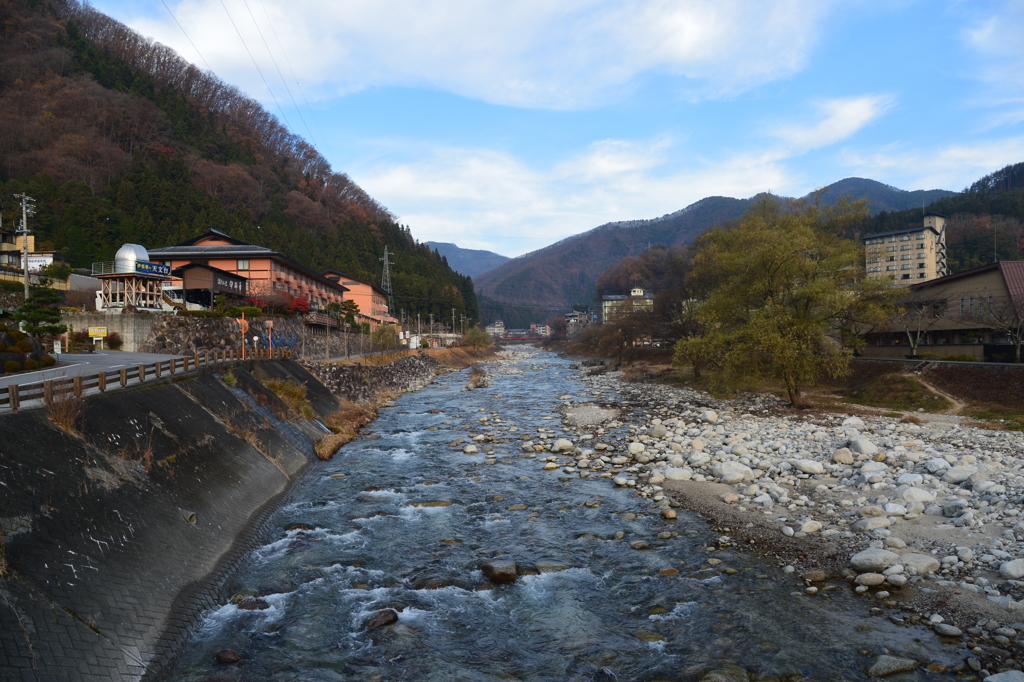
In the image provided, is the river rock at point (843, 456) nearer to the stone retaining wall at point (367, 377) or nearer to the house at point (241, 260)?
the stone retaining wall at point (367, 377)

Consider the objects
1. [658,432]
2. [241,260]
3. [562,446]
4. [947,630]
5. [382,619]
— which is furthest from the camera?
[241,260]

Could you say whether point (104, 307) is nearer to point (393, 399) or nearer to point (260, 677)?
point (393, 399)

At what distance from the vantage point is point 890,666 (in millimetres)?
7172

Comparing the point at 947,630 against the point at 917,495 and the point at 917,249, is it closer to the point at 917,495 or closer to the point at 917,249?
the point at 917,495

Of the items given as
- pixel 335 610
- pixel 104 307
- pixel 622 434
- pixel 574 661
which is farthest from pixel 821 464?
pixel 104 307

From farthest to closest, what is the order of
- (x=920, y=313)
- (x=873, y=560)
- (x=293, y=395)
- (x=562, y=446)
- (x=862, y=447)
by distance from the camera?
1. (x=920, y=313)
2. (x=293, y=395)
3. (x=562, y=446)
4. (x=862, y=447)
5. (x=873, y=560)

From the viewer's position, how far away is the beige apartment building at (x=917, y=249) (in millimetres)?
99062

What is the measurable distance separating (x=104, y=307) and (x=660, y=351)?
5899 cm

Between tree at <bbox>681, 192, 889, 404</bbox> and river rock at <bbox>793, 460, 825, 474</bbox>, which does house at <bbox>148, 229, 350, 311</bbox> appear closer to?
tree at <bbox>681, 192, 889, 404</bbox>

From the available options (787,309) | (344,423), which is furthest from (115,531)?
(787,309)

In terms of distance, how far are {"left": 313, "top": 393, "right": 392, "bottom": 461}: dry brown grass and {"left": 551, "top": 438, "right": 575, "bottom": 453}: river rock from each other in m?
9.51

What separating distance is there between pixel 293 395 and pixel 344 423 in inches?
116

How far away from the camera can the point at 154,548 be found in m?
9.55

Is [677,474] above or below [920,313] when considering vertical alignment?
below
